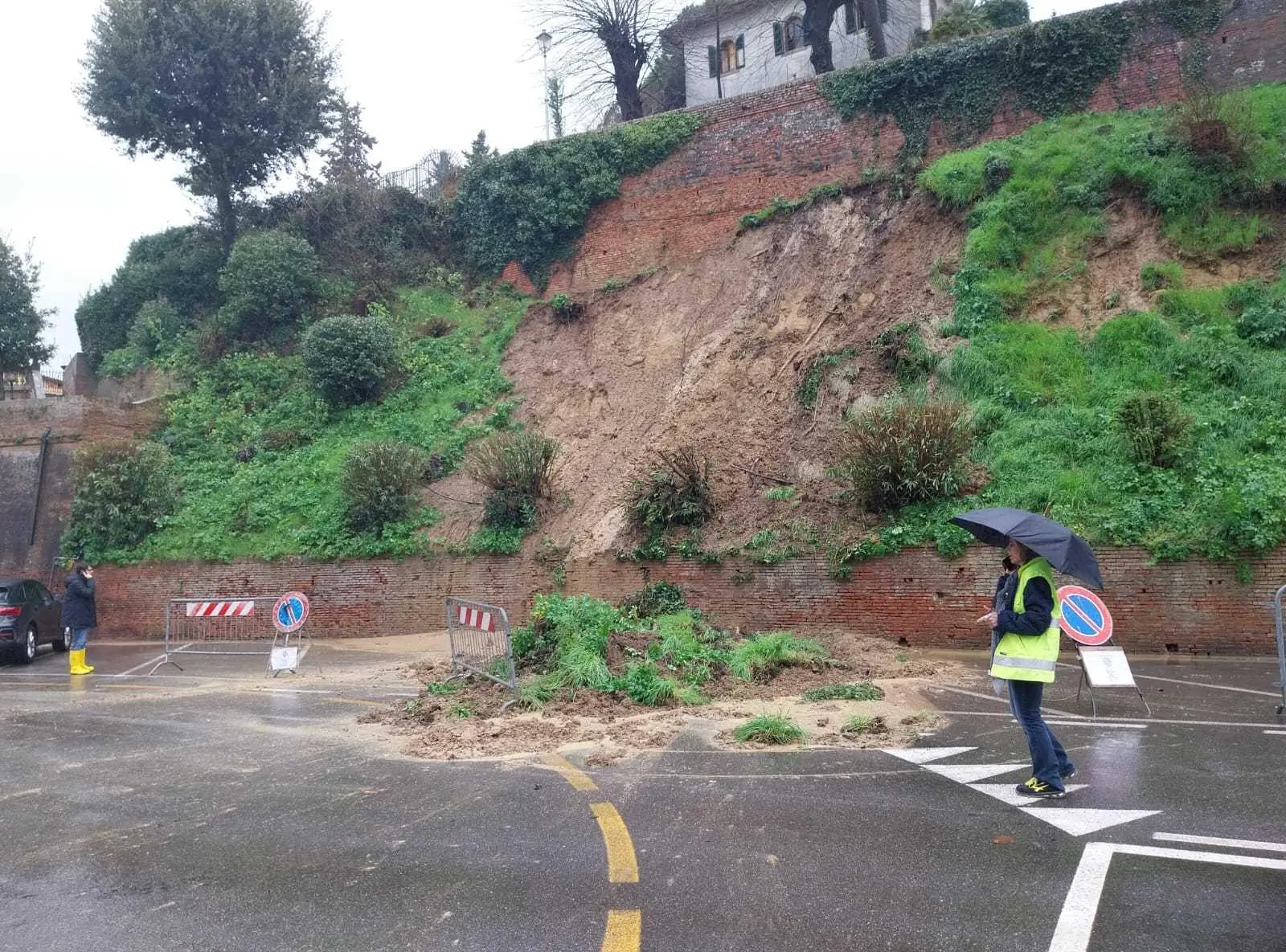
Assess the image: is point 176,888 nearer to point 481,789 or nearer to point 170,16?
point 481,789

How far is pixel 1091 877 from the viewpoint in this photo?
477 centimetres

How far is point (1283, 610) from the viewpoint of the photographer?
11.6 metres

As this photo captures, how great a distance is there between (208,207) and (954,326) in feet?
83.7

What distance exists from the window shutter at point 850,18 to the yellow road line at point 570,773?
98.3ft

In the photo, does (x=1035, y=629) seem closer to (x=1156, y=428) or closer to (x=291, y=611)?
(x=1156, y=428)

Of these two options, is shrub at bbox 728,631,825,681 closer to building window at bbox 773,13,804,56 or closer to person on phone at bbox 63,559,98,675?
person on phone at bbox 63,559,98,675

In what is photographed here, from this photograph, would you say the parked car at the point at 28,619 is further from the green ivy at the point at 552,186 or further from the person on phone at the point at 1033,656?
the person on phone at the point at 1033,656

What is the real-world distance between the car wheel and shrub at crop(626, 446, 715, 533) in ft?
35.0

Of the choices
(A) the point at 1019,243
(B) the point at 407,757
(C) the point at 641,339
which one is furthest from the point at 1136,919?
(C) the point at 641,339

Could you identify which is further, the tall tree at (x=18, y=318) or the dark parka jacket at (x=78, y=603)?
the tall tree at (x=18, y=318)

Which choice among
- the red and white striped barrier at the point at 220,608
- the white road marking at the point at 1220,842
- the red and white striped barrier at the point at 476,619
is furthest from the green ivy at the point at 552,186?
the white road marking at the point at 1220,842

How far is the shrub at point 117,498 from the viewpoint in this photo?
2070 centimetres

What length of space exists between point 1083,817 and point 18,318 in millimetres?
36291

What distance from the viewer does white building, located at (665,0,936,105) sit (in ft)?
104
